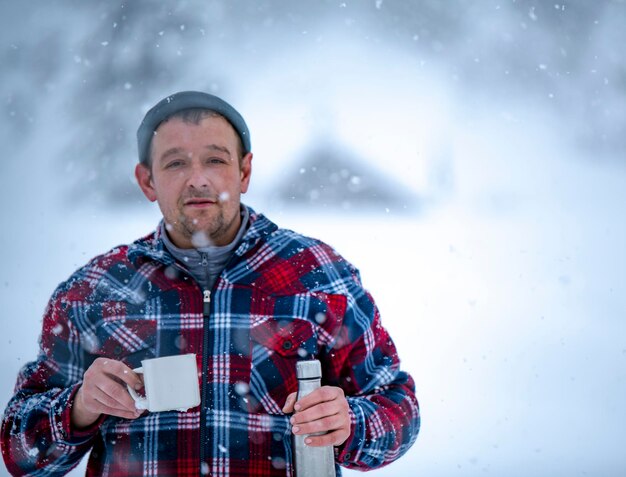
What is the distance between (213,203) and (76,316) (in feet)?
1.64

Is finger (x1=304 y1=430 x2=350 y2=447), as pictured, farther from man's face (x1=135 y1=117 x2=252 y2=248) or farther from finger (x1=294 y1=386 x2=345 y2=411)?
man's face (x1=135 y1=117 x2=252 y2=248)

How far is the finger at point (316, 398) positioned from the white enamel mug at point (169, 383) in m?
0.23

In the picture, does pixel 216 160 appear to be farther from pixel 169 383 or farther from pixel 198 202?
pixel 169 383

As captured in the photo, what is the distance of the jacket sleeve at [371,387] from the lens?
1683 mm

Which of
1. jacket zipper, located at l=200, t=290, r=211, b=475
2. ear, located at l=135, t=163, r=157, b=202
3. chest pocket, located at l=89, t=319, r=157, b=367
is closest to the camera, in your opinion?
jacket zipper, located at l=200, t=290, r=211, b=475

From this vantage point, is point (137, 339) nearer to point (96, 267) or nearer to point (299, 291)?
point (96, 267)

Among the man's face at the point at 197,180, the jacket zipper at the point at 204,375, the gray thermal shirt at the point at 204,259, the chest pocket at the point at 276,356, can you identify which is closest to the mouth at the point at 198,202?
the man's face at the point at 197,180

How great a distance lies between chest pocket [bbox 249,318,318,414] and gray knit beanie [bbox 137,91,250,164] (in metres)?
0.63

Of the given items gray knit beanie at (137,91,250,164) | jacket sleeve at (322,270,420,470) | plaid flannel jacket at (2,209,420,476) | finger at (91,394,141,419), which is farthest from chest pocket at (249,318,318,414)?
gray knit beanie at (137,91,250,164)

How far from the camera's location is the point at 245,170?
2031 millimetres

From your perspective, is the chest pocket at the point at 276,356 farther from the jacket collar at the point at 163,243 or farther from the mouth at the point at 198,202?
the mouth at the point at 198,202

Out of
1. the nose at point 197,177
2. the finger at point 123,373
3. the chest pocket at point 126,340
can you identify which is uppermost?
the nose at point 197,177

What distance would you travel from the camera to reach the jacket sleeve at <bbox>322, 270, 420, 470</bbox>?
1683 millimetres

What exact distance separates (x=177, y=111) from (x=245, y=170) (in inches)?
11.1
